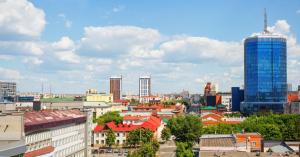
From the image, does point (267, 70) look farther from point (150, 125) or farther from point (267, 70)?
point (150, 125)

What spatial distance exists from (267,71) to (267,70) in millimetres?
372

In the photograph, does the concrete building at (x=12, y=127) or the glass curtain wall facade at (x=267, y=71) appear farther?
the glass curtain wall facade at (x=267, y=71)

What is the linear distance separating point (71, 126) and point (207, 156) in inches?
1053

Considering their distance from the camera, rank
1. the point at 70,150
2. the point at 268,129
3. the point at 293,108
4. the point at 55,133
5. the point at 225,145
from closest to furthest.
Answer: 1. the point at 225,145
2. the point at 55,133
3. the point at 70,150
4. the point at 268,129
5. the point at 293,108

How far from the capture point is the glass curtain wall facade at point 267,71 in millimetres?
184000

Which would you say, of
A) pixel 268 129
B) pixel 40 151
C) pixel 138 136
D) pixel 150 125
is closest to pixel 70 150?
pixel 40 151

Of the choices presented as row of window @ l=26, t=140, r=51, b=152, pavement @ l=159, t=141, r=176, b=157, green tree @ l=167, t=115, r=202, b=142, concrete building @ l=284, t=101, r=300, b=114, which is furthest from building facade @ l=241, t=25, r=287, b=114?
row of window @ l=26, t=140, r=51, b=152

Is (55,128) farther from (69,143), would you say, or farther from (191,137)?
(191,137)

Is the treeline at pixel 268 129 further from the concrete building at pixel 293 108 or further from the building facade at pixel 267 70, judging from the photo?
the concrete building at pixel 293 108

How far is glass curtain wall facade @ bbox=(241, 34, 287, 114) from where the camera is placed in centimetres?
18400

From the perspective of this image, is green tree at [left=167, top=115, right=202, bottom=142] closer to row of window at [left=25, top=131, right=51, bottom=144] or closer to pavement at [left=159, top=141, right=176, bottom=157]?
pavement at [left=159, top=141, right=176, bottom=157]

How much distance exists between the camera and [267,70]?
609ft

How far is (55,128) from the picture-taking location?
232 ft

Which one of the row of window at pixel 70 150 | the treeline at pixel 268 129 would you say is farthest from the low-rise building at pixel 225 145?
the treeline at pixel 268 129
